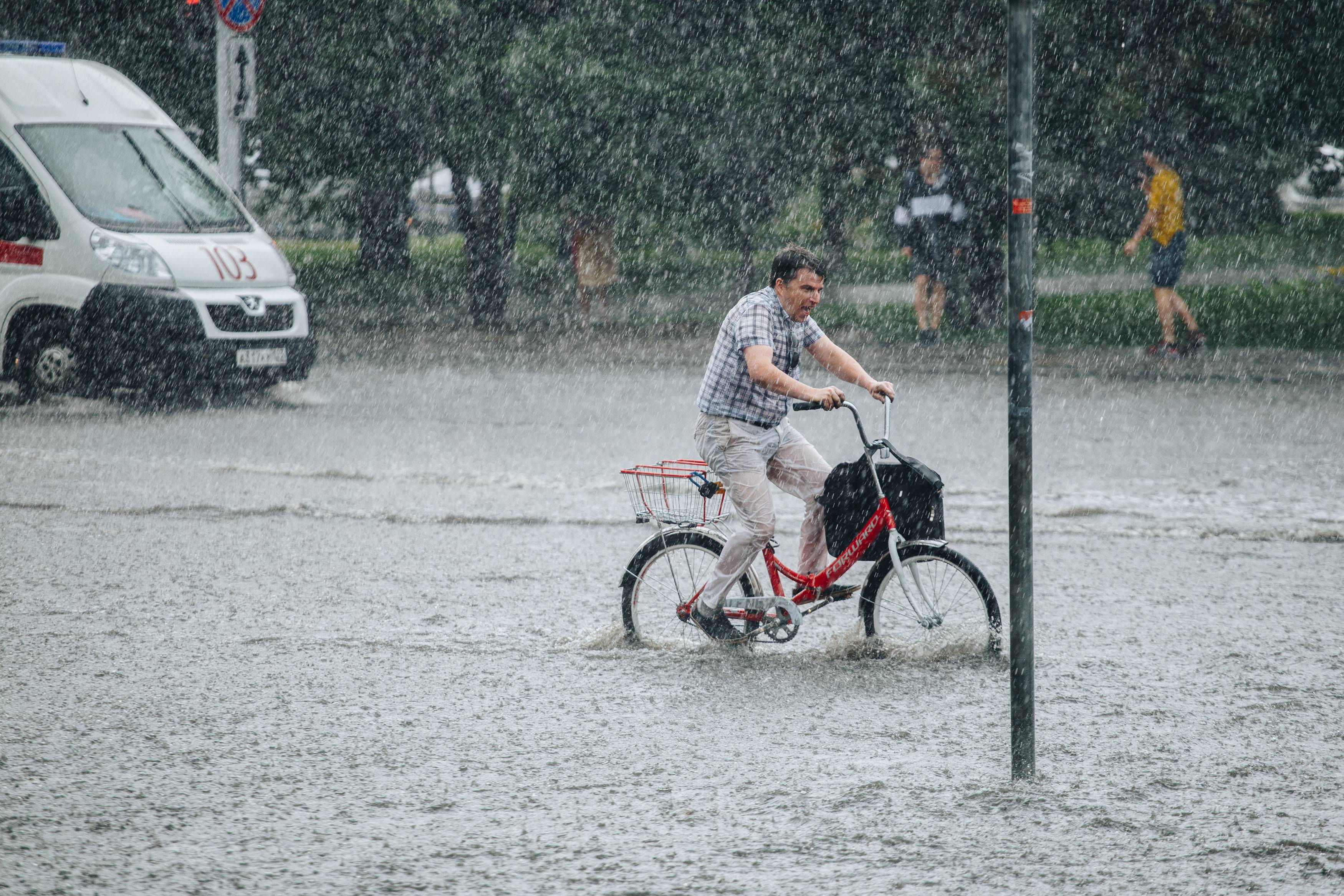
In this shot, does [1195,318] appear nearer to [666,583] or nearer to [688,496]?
[688,496]

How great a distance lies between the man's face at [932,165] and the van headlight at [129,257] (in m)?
8.03

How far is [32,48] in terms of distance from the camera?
1434cm

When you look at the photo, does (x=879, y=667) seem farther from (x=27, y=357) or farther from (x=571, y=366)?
(x=571, y=366)

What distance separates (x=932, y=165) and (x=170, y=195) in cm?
780

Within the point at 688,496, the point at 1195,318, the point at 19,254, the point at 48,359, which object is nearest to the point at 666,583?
the point at 688,496

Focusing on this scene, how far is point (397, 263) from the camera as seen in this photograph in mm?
29406

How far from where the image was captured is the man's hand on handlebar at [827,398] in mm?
5699

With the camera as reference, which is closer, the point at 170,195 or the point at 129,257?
the point at 129,257

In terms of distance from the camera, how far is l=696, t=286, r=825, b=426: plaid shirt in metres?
6.23

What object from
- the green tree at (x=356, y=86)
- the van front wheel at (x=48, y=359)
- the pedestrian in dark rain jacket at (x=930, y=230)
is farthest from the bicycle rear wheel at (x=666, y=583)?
the green tree at (x=356, y=86)

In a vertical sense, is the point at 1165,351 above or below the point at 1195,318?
below

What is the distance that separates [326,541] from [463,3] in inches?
478

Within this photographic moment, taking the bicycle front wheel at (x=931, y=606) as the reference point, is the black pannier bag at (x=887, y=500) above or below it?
above

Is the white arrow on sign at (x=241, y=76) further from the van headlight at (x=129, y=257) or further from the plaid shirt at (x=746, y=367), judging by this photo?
the plaid shirt at (x=746, y=367)
